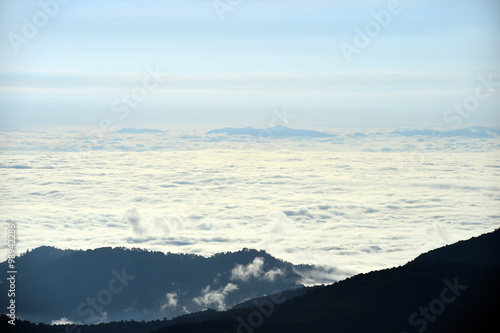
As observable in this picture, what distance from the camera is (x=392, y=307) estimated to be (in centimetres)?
11388

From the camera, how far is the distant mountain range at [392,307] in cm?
10495

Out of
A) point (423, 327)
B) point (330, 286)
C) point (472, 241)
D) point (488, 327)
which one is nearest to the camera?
point (488, 327)

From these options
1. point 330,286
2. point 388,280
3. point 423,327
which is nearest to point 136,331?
point 330,286

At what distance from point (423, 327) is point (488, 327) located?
12.5 metres

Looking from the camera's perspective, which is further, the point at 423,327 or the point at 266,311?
the point at 266,311

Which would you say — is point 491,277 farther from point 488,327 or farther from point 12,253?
point 12,253

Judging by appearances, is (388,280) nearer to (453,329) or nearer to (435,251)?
(453,329)

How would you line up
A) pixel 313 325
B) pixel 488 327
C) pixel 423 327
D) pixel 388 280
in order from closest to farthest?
pixel 488 327 < pixel 423 327 < pixel 313 325 < pixel 388 280

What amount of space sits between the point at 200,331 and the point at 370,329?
31.0 meters

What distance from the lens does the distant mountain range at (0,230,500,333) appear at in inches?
4132

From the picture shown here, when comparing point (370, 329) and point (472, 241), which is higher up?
point (472, 241)

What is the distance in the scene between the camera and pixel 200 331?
115312 millimetres

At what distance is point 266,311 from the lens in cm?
12706

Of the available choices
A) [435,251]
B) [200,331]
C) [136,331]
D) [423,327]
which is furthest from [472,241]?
[136,331]
